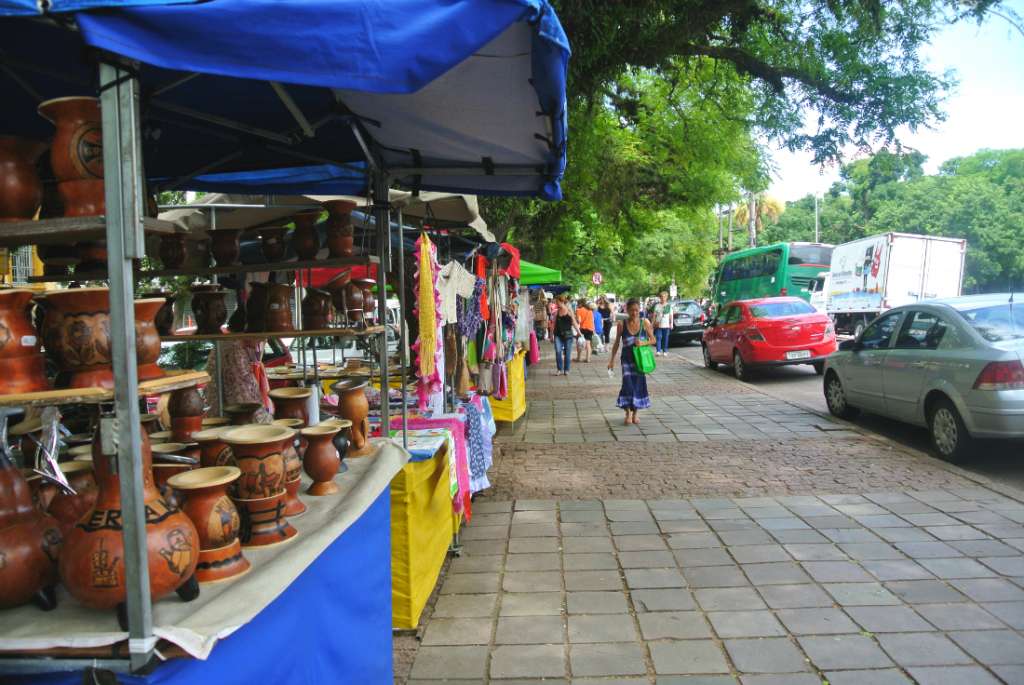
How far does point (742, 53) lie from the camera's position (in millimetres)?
8172

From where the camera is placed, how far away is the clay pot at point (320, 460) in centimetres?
273

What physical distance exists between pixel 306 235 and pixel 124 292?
6.06 feet

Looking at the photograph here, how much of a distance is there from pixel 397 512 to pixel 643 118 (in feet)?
38.2

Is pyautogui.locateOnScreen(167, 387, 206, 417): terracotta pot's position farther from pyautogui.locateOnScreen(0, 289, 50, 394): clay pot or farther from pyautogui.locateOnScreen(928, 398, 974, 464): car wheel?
pyautogui.locateOnScreen(928, 398, 974, 464): car wheel

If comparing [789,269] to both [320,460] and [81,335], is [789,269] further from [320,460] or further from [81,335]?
[81,335]

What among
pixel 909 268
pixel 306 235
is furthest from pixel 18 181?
pixel 909 268

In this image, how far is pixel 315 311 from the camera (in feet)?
11.7

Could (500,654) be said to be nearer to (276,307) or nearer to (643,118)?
(276,307)

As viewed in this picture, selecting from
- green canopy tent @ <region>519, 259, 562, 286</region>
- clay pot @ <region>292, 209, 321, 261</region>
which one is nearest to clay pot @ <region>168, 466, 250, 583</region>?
clay pot @ <region>292, 209, 321, 261</region>

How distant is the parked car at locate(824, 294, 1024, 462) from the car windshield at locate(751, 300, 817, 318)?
212 inches

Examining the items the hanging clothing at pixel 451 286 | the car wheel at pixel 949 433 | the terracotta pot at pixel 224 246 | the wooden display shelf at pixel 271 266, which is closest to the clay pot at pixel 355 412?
the wooden display shelf at pixel 271 266

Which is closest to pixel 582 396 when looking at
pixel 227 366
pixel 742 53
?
pixel 742 53

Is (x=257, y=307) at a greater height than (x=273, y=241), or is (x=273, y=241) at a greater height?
(x=273, y=241)

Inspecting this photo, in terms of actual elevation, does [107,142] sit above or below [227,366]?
above
